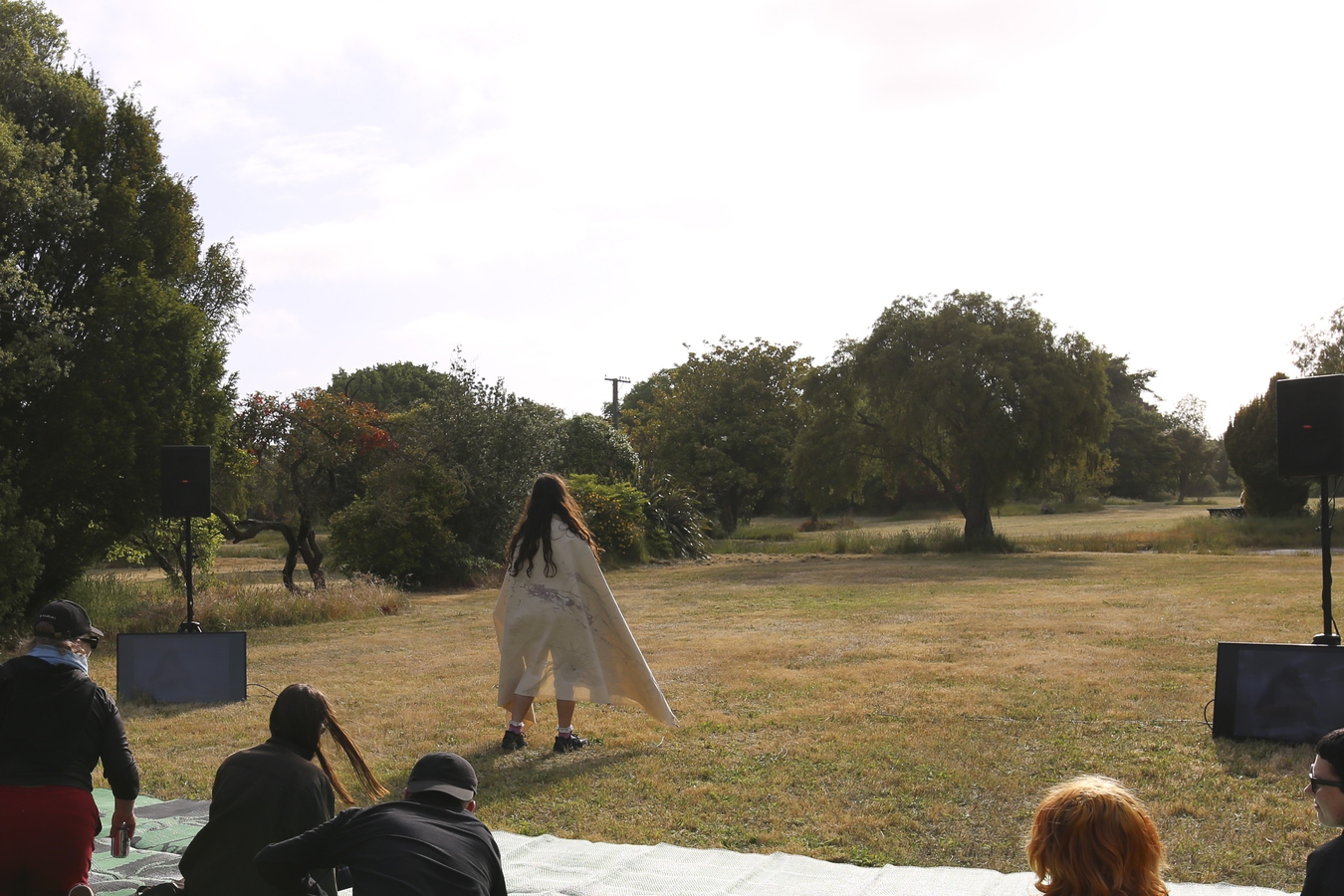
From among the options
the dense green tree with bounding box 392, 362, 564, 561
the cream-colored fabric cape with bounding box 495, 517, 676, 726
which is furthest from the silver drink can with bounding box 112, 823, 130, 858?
the dense green tree with bounding box 392, 362, 564, 561

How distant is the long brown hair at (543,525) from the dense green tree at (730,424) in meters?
36.8

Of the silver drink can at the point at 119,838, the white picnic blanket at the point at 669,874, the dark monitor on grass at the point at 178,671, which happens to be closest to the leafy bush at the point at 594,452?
the dark monitor on grass at the point at 178,671

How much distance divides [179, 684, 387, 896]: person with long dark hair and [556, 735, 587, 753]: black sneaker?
4042 millimetres

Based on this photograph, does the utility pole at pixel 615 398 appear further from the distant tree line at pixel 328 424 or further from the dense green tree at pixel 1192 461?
the dense green tree at pixel 1192 461

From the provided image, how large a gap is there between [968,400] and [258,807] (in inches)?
1098

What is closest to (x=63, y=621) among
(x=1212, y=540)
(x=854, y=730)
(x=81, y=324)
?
(x=854, y=730)

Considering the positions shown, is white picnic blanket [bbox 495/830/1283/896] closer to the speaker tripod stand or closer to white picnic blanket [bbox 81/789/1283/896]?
white picnic blanket [bbox 81/789/1283/896]

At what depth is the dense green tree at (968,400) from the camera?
28.8 meters

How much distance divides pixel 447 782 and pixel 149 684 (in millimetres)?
7868

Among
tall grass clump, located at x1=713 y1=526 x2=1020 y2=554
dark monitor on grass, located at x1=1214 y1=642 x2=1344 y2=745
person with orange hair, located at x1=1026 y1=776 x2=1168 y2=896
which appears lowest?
tall grass clump, located at x1=713 y1=526 x2=1020 y2=554

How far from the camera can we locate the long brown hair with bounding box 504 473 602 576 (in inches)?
290

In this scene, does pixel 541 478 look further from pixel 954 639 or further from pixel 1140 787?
pixel 954 639

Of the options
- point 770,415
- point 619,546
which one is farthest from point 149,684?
point 770,415

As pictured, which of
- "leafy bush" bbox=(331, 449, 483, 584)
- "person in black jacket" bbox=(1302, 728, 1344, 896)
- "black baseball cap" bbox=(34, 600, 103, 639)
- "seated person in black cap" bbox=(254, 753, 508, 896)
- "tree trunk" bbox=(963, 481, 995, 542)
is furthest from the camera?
"tree trunk" bbox=(963, 481, 995, 542)
